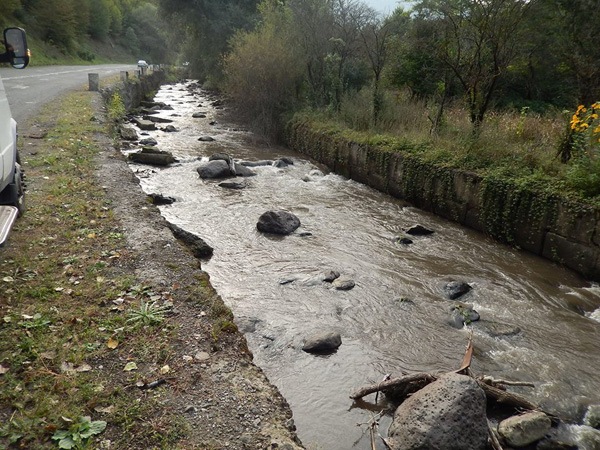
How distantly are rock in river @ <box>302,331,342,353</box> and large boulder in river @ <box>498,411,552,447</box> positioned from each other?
2021mm

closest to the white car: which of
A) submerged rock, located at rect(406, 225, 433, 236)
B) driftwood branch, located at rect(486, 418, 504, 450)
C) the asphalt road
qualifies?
driftwood branch, located at rect(486, 418, 504, 450)

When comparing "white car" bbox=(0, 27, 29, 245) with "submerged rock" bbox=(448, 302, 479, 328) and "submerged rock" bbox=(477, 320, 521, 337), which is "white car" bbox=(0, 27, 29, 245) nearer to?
"submerged rock" bbox=(448, 302, 479, 328)

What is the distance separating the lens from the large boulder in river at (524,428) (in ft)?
13.2

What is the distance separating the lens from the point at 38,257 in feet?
16.9

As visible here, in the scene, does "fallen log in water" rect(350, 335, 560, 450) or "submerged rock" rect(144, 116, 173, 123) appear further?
"submerged rock" rect(144, 116, 173, 123)

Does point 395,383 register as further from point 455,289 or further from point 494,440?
point 455,289

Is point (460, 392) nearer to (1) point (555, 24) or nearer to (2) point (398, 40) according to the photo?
(2) point (398, 40)

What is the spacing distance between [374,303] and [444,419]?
2.98m

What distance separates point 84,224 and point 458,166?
315 inches

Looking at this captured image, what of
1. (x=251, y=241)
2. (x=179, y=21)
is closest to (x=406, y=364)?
(x=251, y=241)

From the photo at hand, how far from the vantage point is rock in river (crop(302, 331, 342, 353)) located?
17.8 ft

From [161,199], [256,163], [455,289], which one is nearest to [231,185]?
[161,199]

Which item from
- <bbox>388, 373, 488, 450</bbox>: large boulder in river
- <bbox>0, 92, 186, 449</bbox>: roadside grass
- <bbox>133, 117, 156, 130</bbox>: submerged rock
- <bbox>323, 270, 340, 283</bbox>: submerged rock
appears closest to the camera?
<bbox>0, 92, 186, 449</bbox>: roadside grass

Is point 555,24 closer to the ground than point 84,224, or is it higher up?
higher up
